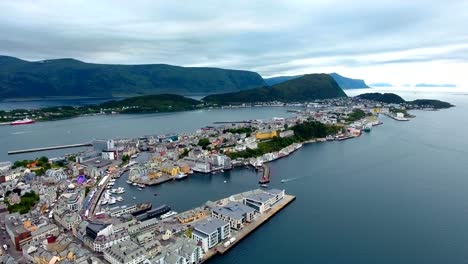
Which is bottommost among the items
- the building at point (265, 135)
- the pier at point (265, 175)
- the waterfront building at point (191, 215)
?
the waterfront building at point (191, 215)

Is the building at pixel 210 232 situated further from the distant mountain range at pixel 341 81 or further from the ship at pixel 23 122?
the distant mountain range at pixel 341 81

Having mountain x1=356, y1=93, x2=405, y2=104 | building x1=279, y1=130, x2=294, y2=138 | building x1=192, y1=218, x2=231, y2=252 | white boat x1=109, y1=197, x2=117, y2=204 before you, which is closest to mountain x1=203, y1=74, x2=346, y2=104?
mountain x1=356, y1=93, x2=405, y2=104

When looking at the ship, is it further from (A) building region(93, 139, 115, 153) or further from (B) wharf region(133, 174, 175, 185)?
(B) wharf region(133, 174, 175, 185)

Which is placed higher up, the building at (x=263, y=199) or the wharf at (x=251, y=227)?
the building at (x=263, y=199)

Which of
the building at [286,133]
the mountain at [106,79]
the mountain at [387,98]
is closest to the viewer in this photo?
the building at [286,133]

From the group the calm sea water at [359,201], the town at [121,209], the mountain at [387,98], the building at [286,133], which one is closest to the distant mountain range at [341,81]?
the mountain at [387,98]

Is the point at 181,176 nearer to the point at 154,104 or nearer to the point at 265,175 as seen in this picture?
the point at 265,175
